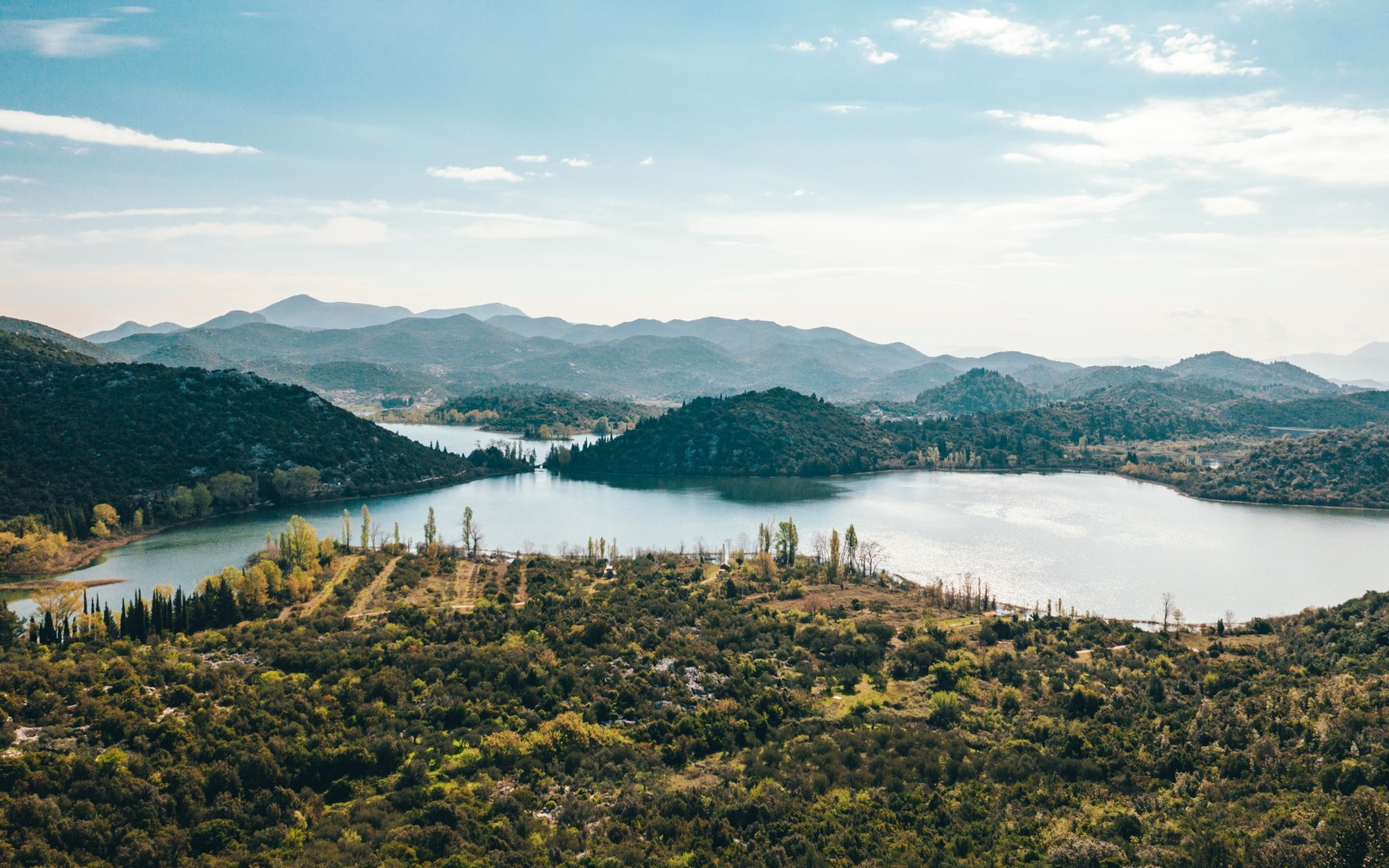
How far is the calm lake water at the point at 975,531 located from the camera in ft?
318

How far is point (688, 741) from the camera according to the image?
4578 centimetres

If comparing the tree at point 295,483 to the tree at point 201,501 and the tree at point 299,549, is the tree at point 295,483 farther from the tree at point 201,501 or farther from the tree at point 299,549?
the tree at point 299,549

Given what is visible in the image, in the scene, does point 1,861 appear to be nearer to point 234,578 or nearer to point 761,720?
point 761,720

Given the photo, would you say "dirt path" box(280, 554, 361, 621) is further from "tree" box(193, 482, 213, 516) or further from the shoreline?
"tree" box(193, 482, 213, 516)

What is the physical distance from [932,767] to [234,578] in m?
65.8

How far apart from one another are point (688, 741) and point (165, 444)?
132 meters

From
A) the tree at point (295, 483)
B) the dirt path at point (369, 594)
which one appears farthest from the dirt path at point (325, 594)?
the tree at point (295, 483)

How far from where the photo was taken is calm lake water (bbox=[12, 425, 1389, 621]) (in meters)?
96.9

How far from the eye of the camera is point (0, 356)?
146 meters

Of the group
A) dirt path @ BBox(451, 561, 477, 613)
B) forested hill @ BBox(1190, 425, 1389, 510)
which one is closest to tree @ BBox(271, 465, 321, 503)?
dirt path @ BBox(451, 561, 477, 613)

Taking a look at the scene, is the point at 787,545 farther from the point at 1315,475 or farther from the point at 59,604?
the point at 1315,475

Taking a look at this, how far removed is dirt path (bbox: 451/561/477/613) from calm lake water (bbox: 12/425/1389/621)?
2295 cm

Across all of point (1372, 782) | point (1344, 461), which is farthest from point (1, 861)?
point (1344, 461)

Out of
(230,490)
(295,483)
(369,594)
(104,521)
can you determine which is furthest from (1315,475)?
(104,521)
